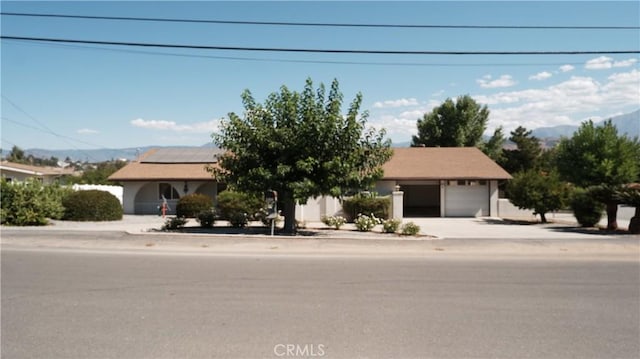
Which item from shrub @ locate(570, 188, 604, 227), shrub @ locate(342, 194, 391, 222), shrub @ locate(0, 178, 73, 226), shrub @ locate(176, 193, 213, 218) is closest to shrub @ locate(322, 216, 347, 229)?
shrub @ locate(342, 194, 391, 222)

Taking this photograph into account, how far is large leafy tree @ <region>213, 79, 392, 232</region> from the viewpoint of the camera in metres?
17.1

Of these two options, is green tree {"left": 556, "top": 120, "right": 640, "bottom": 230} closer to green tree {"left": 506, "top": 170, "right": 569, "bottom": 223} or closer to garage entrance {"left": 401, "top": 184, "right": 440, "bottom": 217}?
green tree {"left": 506, "top": 170, "right": 569, "bottom": 223}

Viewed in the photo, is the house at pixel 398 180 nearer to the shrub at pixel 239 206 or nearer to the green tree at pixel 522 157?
the shrub at pixel 239 206

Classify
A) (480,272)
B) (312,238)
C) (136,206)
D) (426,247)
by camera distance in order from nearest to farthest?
(480,272) → (426,247) → (312,238) → (136,206)

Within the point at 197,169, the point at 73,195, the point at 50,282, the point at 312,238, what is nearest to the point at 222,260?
the point at 50,282

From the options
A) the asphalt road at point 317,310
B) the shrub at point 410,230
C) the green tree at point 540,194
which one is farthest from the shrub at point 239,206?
the green tree at point 540,194

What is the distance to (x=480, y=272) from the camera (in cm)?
1031

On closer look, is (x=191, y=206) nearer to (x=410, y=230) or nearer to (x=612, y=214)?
(x=410, y=230)

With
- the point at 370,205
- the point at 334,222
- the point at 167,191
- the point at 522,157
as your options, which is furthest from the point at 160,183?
the point at 522,157

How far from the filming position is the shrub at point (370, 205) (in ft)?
80.9

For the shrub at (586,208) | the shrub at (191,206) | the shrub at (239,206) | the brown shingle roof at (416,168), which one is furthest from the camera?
the brown shingle roof at (416,168)

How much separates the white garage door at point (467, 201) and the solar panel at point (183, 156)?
51.4 ft

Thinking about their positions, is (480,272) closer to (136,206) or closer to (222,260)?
(222,260)

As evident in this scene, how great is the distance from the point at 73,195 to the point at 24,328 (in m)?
20.6
